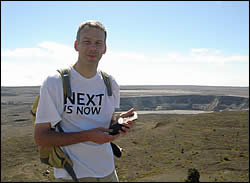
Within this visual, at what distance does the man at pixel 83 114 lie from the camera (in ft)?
6.27

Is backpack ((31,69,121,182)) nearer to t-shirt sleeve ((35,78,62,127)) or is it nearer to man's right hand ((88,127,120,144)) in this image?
t-shirt sleeve ((35,78,62,127))

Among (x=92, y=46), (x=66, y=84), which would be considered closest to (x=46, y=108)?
(x=66, y=84)

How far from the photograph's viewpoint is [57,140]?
6.28 feet

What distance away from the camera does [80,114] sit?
81.4 inches

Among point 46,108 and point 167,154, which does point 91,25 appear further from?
point 167,154

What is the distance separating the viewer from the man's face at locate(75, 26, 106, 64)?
2.05 metres

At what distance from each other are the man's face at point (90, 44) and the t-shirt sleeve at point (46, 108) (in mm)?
378

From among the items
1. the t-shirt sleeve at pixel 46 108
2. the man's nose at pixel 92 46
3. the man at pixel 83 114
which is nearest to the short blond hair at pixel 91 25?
the man at pixel 83 114

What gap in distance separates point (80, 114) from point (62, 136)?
0.24 meters

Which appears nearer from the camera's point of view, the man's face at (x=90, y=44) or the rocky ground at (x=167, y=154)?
the man's face at (x=90, y=44)

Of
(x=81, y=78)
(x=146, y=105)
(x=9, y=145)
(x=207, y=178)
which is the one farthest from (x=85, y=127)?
(x=146, y=105)

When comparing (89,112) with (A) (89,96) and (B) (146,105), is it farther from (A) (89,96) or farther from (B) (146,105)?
(B) (146,105)

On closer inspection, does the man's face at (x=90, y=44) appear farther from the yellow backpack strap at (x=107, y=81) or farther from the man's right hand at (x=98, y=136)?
the man's right hand at (x=98, y=136)

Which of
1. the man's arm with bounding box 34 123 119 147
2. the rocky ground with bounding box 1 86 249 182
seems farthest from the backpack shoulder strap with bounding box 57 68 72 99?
the rocky ground with bounding box 1 86 249 182
